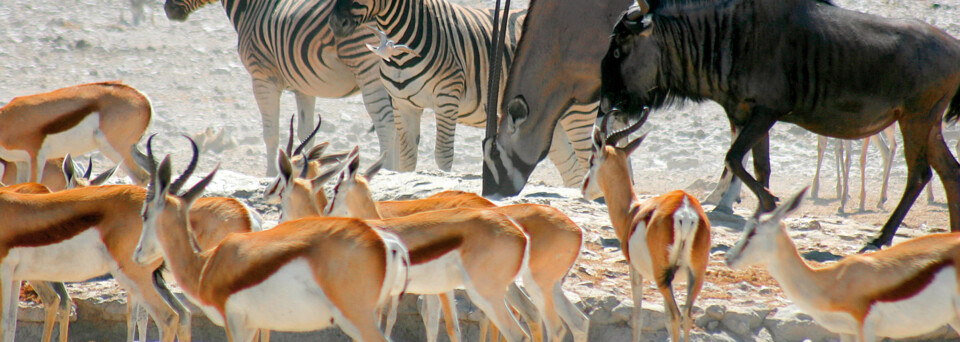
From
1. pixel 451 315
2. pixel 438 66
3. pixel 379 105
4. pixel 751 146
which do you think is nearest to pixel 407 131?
pixel 379 105

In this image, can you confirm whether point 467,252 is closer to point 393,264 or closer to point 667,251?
point 393,264

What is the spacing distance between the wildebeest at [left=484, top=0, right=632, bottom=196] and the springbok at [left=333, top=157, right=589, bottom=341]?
2.54 meters

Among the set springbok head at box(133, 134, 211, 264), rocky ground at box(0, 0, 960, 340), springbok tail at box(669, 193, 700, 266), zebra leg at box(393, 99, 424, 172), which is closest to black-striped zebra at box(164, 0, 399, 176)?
zebra leg at box(393, 99, 424, 172)

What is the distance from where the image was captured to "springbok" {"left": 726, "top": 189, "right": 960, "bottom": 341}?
418 centimetres

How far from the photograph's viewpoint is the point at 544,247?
4.83 m

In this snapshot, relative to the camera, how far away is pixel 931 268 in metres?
4.21

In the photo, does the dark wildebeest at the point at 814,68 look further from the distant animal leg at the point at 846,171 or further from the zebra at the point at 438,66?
the distant animal leg at the point at 846,171

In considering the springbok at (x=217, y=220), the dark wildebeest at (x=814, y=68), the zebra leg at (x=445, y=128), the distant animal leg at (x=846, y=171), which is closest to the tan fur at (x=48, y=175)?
the springbok at (x=217, y=220)

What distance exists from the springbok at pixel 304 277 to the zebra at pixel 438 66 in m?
5.24

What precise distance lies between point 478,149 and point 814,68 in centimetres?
875

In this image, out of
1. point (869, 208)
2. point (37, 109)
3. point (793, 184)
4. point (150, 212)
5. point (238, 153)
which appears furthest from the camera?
point (238, 153)

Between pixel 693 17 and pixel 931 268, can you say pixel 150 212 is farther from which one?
pixel 693 17

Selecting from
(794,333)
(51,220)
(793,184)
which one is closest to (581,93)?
(794,333)

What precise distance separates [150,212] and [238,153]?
1033 centimetres
